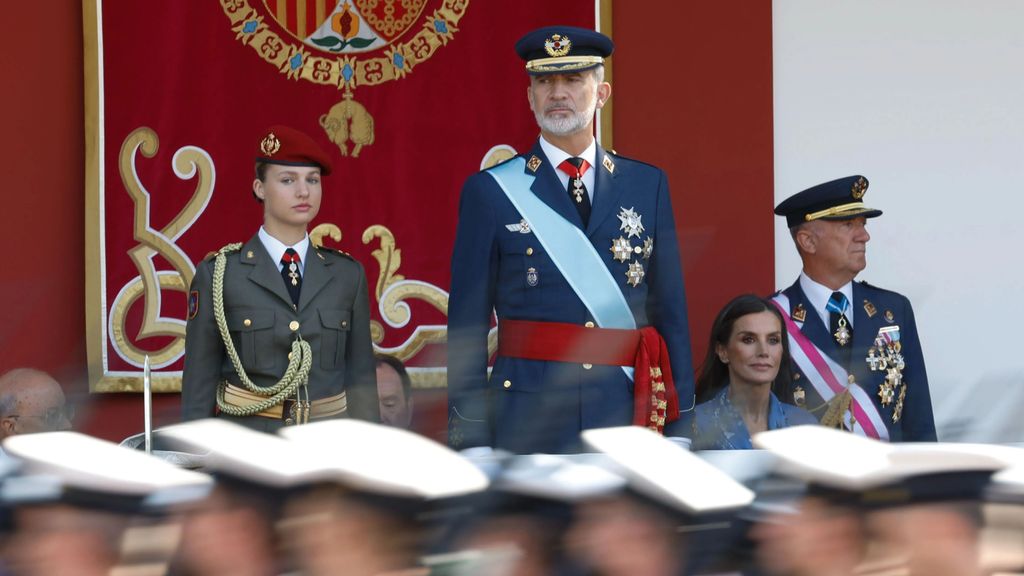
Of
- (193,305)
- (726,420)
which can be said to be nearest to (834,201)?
(726,420)

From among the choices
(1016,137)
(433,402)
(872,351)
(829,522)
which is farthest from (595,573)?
(1016,137)

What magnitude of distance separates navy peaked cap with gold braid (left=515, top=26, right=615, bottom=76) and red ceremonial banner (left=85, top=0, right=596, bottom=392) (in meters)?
1.05

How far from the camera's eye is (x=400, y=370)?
425cm

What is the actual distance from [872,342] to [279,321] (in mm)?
1481

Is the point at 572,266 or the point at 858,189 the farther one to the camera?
the point at 858,189

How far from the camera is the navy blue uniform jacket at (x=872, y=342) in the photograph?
4117 mm

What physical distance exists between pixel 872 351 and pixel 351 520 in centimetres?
285

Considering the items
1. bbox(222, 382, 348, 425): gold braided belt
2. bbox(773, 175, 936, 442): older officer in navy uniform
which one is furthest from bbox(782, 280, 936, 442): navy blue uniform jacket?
bbox(222, 382, 348, 425): gold braided belt

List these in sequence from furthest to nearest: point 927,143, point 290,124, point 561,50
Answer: point 927,143 → point 290,124 → point 561,50

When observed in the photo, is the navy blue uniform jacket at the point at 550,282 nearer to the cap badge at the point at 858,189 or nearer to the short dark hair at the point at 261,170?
the short dark hair at the point at 261,170

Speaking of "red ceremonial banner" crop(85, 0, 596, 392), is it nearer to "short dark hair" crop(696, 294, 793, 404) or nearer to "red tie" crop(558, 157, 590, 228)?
"short dark hair" crop(696, 294, 793, 404)

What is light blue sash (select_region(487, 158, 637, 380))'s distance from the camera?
337 centimetres

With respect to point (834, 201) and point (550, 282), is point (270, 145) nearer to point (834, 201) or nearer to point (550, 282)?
point (550, 282)

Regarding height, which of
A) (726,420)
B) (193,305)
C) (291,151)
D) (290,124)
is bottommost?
Answer: (726,420)
